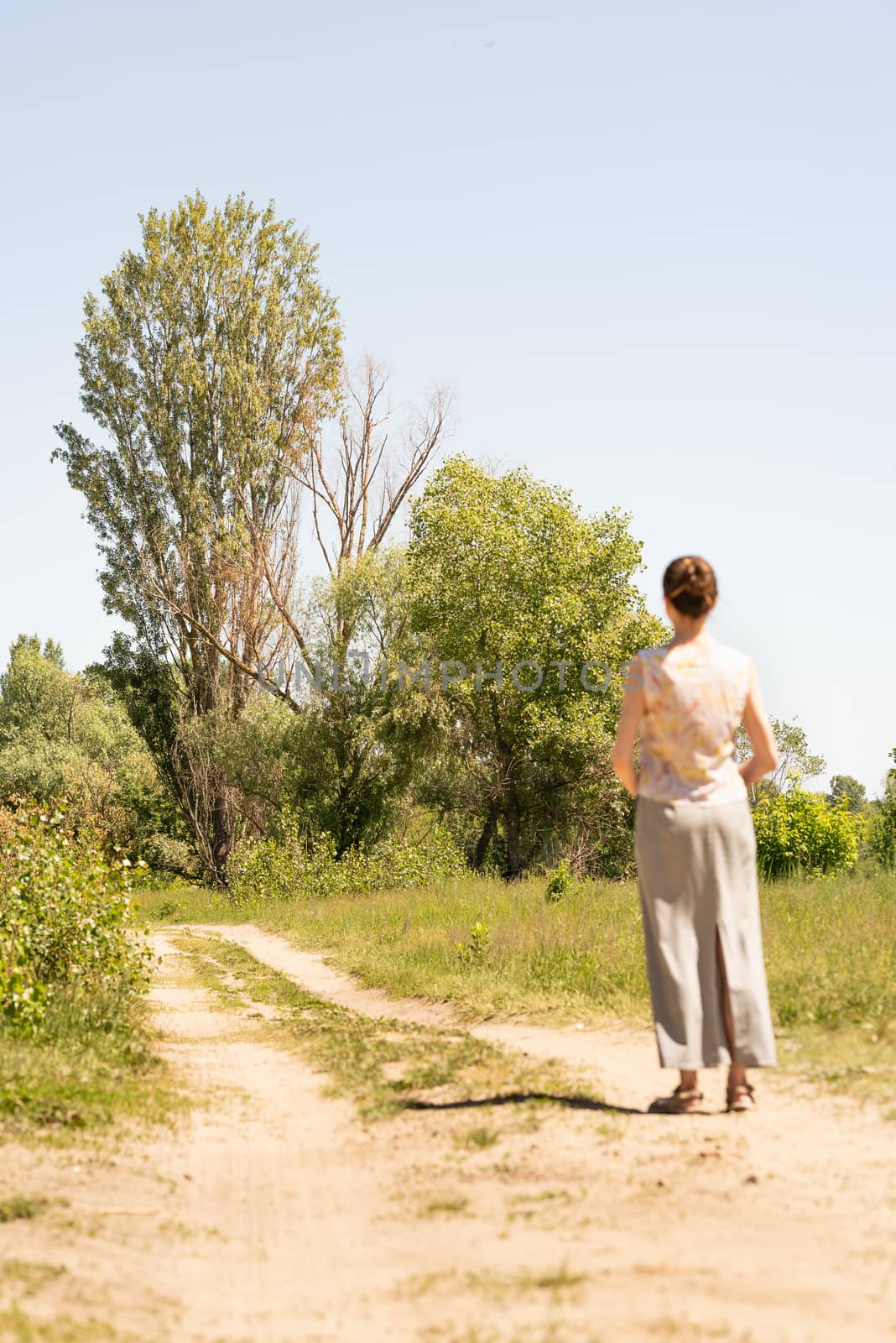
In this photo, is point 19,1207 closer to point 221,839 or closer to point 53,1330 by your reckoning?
point 53,1330

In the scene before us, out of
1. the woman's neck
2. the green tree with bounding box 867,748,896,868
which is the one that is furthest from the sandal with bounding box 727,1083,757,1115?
the green tree with bounding box 867,748,896,868

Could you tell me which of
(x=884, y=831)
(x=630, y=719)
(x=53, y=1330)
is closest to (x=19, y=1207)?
(x=53, y=1330)

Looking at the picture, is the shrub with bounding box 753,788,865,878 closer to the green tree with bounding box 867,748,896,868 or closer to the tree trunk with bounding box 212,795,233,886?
the green tree with bounding box 867,748,896,868

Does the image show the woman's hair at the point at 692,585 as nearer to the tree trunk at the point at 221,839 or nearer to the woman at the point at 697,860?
the woman at the point at 697,860

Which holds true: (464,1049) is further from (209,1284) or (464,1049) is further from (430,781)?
(430,781)

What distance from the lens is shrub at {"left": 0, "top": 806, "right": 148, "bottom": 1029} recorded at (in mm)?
8797

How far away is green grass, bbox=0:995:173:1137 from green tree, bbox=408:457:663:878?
20.9 meters

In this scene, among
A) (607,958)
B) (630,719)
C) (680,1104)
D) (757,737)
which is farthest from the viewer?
(607,958)

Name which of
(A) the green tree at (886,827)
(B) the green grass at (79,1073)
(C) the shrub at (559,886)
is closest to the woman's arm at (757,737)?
(B) the green grass at (79,1073)

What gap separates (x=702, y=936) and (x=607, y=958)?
15.3ft

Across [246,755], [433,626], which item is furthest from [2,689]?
[433,626]

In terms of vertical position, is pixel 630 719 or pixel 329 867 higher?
pixel 630 719

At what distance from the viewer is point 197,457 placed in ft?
108

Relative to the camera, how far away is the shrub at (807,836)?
65.5 feet
